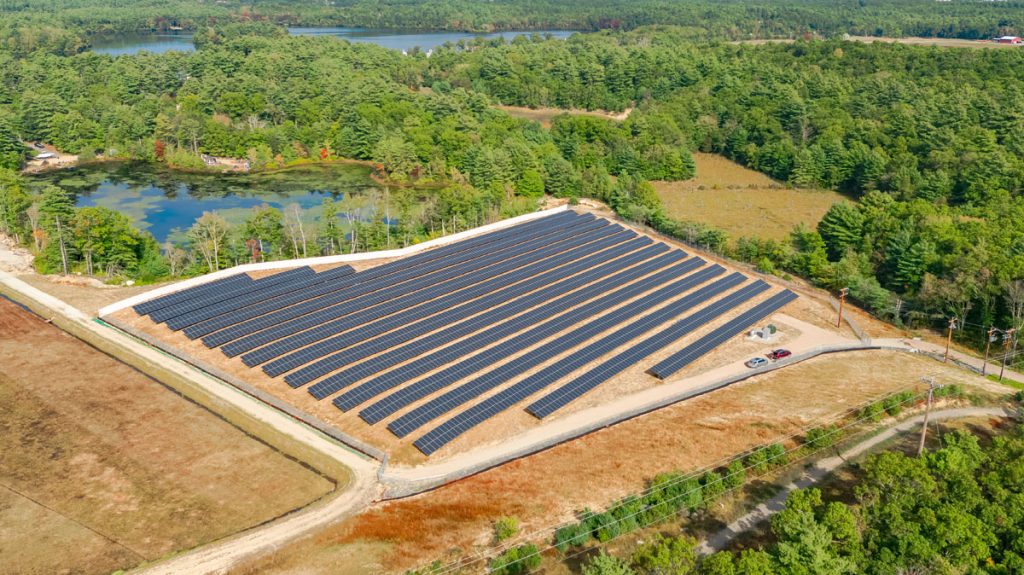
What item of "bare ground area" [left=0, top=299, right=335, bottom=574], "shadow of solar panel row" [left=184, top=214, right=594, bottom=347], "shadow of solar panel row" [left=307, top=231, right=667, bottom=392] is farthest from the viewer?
"shadow of solar panel row" [left=184, top=214, right=594, bottom=347]

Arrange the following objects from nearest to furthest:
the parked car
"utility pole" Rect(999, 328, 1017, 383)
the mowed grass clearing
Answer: "utility pole" Rect(999, 328, 1017, 383)
the parked car
the mowed grass clearing

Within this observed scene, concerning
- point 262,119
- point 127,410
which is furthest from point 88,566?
point 262,119

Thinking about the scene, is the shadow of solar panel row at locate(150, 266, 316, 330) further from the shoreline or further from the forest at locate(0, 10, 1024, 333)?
the shoreline

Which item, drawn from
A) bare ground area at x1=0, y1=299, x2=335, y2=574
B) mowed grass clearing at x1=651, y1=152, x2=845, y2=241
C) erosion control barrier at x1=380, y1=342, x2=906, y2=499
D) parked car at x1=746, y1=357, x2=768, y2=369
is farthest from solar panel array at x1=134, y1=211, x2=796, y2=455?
mowed grass clearing at x1=651, y1=152, x2=845, y2=241

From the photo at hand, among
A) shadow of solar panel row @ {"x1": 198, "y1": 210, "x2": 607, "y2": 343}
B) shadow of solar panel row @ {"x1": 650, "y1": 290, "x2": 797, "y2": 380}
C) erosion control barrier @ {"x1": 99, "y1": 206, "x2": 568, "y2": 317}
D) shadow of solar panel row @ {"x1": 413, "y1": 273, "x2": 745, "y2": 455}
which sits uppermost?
erosion control barrier @ {"x1": 99, "y1": 206, "x2": 568, "y2": 317}

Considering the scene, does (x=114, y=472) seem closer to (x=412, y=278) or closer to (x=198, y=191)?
(x=412, y=278)

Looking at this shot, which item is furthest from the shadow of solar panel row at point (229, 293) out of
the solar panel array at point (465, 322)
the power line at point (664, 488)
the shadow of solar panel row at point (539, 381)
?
the power line at point (664, 488)
